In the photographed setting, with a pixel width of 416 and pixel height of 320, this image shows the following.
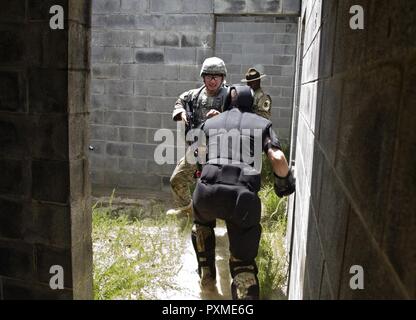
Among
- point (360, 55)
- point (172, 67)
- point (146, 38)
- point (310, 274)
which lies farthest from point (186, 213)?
point (360, 55)

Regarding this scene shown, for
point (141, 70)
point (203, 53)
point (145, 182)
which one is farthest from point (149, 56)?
point (145, 182)

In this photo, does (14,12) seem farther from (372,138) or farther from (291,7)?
(291,7)

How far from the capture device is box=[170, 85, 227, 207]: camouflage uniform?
167 inches

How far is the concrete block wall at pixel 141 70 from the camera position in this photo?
5.47 metres

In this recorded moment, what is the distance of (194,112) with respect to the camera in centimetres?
443

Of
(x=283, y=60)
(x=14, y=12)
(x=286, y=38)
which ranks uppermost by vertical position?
(x=286, y=38)

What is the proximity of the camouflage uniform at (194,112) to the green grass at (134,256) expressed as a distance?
435 millimetres

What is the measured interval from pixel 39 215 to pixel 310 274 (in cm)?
131

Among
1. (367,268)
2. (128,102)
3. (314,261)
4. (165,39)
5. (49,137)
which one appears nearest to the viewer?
(367,268)

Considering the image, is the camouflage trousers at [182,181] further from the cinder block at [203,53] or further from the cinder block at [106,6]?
the cinder block at [106,6]

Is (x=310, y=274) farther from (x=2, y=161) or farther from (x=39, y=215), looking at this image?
(x=2, y=161)

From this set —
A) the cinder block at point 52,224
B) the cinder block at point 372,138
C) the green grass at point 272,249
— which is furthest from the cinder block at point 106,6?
the cinder block at point 372,138

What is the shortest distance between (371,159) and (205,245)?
8.72ft
